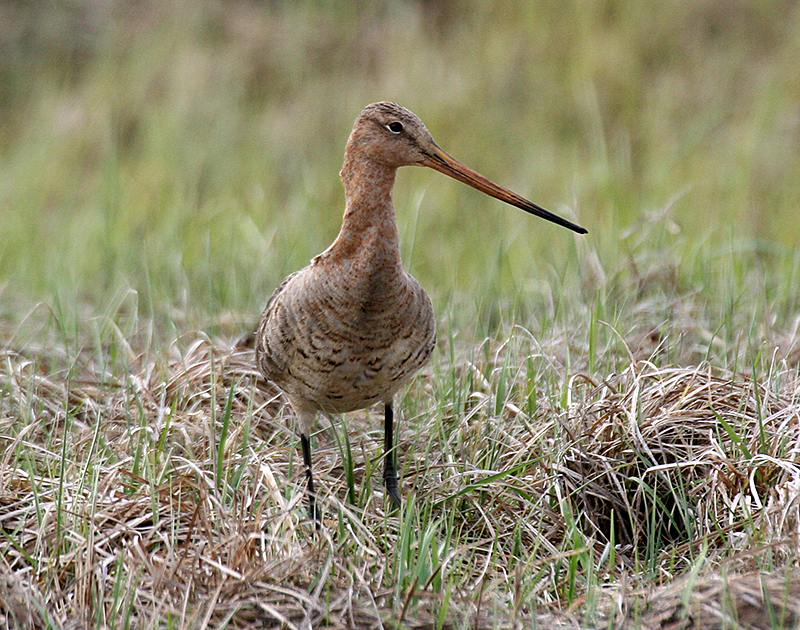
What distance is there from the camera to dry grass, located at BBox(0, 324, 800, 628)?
2441mm

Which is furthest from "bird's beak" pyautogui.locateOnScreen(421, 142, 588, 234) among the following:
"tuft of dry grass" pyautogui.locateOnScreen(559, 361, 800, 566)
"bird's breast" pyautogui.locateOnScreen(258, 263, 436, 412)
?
"tuft of dry grass" pyautogui.locateOnScreen(559, 361, 800, 566)

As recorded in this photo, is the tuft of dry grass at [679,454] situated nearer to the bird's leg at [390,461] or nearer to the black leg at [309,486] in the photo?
the bird's leg at [390,461]

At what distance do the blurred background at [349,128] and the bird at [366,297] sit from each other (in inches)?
57.9

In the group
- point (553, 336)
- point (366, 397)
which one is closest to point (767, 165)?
point (553, 336)

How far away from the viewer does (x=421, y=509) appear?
127 inches

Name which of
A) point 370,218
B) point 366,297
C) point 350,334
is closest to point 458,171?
point 370,218

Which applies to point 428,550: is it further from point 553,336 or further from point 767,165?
point 767,165

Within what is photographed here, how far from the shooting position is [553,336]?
4.09 metres

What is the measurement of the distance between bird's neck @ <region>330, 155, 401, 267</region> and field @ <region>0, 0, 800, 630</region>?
64cm

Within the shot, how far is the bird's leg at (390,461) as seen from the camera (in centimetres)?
332

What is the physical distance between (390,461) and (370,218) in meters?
0.83

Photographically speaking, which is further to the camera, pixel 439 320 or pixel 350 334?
pixel 439 320

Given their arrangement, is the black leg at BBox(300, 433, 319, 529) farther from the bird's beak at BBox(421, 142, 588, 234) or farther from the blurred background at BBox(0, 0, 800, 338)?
the blurred background at BBox(0, 0, 800, 338)

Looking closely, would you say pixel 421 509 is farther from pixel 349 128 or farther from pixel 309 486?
pixel 349 128
